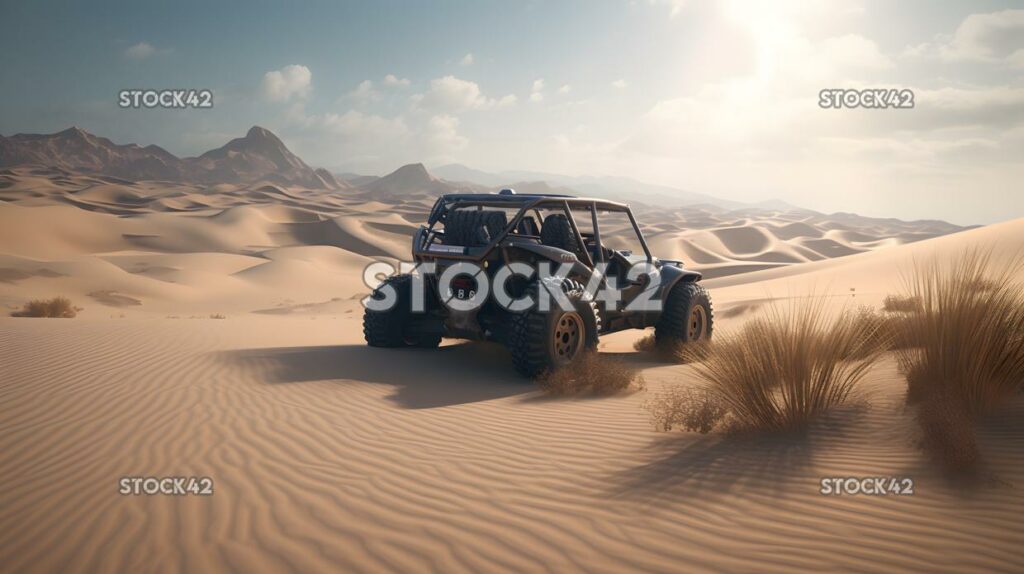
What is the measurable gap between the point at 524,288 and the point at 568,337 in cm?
76

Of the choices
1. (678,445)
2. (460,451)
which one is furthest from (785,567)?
(460,451)

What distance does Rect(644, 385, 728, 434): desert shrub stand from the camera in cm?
472

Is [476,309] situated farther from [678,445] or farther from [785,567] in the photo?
[785,567]

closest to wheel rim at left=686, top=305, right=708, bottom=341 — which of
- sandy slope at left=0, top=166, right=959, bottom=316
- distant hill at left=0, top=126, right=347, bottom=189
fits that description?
sandy slope at left=0, top=166, right=959, bottom=316

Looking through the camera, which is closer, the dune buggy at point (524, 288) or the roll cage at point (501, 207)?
the dune buggy at point (524, 288)

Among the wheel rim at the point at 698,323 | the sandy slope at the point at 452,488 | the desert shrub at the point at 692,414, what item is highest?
the wheel rim at the point at 698,323

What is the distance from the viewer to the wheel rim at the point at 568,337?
7.10 metres

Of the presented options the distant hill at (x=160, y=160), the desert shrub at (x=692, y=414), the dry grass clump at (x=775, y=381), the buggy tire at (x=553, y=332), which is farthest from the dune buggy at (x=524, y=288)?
the distant hill at (x=160, y=160)

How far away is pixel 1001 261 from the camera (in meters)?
17.1

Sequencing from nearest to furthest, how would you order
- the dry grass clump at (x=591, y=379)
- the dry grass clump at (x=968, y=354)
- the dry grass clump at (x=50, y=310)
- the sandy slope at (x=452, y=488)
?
1. the sandy slope at (x=452, y=488)
2. the dry grass clump at (x=968, y=354)
3. the dry grass clump at (x=591, y=379)
4. the dry grass clump at (x=50, y=310)

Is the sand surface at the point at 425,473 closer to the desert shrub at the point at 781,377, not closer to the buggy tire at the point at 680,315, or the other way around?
the desert shrub at the point at 781,377

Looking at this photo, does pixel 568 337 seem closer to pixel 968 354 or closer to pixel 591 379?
pixel 591 379

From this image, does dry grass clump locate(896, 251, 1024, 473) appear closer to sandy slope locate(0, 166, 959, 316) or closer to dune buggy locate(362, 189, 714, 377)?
dune buggy locate(362, 189, 714, 377)

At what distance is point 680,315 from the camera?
28.8 ft
